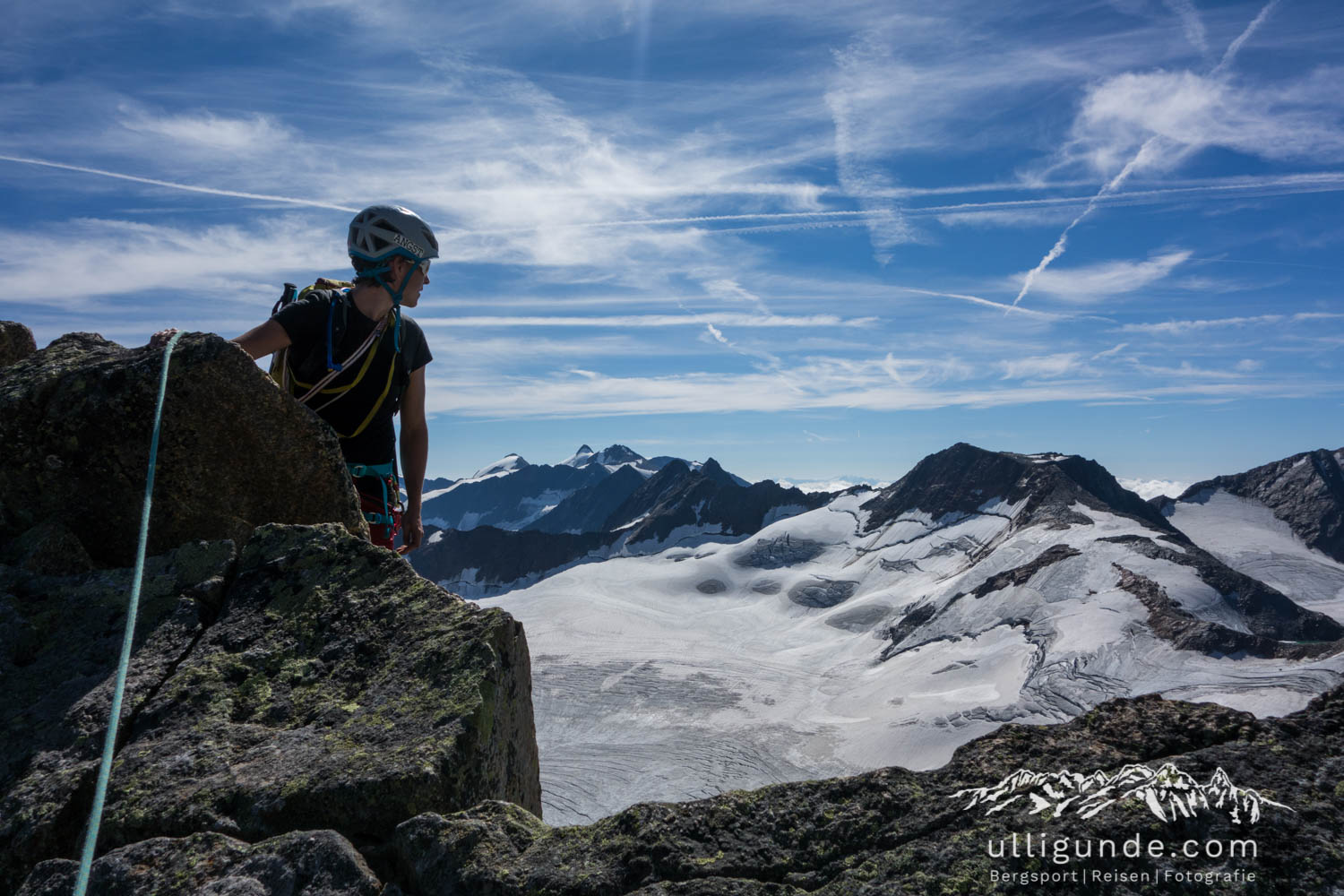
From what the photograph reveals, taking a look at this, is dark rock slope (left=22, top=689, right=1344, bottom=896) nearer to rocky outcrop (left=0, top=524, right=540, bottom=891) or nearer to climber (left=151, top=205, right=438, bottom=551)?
rocky outcrop (left=0, top=524, right=540, bottom=891)

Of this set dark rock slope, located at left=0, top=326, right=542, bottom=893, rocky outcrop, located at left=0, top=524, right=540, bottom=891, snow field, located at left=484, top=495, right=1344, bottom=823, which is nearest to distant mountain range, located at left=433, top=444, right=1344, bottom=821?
snow field, located at left=484, top=495, right=1344, bottom=823

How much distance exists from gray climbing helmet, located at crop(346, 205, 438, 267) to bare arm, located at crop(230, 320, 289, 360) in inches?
38.4

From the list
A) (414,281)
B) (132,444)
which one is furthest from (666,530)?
(132,444)

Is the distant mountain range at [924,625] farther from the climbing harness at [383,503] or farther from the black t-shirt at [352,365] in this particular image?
the black t-shirt at [352,365]

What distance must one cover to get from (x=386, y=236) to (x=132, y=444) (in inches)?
106

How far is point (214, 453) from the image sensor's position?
6.51 meters

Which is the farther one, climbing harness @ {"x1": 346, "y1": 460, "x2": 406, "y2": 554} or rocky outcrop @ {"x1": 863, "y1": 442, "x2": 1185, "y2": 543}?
rocky outcrop @ {"x1": 863, "y1": 442, "x2": 1185, "y2": 543}

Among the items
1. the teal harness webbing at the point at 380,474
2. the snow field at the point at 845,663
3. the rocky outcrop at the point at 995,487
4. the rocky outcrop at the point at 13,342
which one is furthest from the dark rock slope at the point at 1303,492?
the rocky outcrop at the point at 13,342

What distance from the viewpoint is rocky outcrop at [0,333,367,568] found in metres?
6.30

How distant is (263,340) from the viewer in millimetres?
6633

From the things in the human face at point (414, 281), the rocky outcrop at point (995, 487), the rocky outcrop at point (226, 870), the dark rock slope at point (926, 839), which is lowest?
the rocky outcrop at point (226, 870)

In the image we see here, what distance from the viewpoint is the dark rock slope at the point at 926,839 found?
3262 millimetres

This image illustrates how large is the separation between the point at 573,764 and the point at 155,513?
210ft

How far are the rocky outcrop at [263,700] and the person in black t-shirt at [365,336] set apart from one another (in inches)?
60.7
